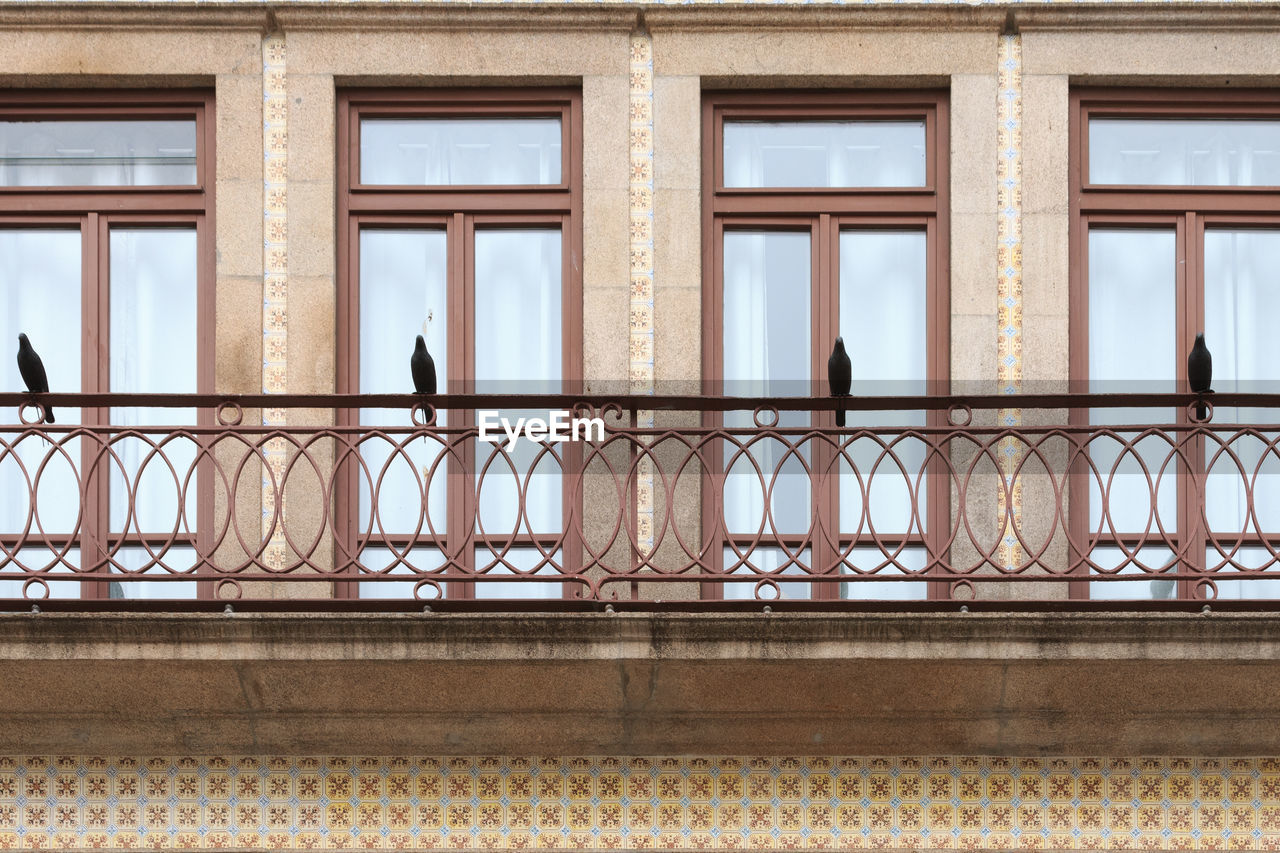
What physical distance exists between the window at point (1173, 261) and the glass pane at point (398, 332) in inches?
146

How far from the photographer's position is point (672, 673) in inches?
374

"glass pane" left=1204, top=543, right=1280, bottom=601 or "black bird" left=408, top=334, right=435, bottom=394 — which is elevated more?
"black bird" left=408, top=334, right=435, bottom=394

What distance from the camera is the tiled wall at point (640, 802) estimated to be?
993cm

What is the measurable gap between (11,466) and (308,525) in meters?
1.80

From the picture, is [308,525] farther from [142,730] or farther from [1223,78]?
[1223,78]

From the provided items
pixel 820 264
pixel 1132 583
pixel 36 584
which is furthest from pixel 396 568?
pixel 1132 583

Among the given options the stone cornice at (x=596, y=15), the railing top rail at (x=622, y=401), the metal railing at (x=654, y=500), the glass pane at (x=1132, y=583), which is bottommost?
the glass pane at (x=1132, y=583)

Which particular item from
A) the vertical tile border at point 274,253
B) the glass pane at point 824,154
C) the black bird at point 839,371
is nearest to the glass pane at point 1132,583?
the black bird at point 839,371

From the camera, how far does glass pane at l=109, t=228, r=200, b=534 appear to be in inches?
425

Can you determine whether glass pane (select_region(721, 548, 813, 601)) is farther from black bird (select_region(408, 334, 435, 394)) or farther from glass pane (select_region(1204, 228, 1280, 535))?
glass pane (select_region(1204, 228, 1280, 535))

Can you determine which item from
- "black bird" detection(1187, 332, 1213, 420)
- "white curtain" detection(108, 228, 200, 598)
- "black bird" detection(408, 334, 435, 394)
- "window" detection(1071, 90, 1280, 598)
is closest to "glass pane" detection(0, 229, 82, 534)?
"white curtain" detection(108, 228, 200, 598)

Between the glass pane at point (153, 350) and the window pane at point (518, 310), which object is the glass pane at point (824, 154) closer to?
the window pane at point (518, 310)

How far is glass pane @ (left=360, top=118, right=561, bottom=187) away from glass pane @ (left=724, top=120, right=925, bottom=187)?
1.09 m

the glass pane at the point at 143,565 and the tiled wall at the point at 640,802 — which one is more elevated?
the glass pane at the point at 143,565
